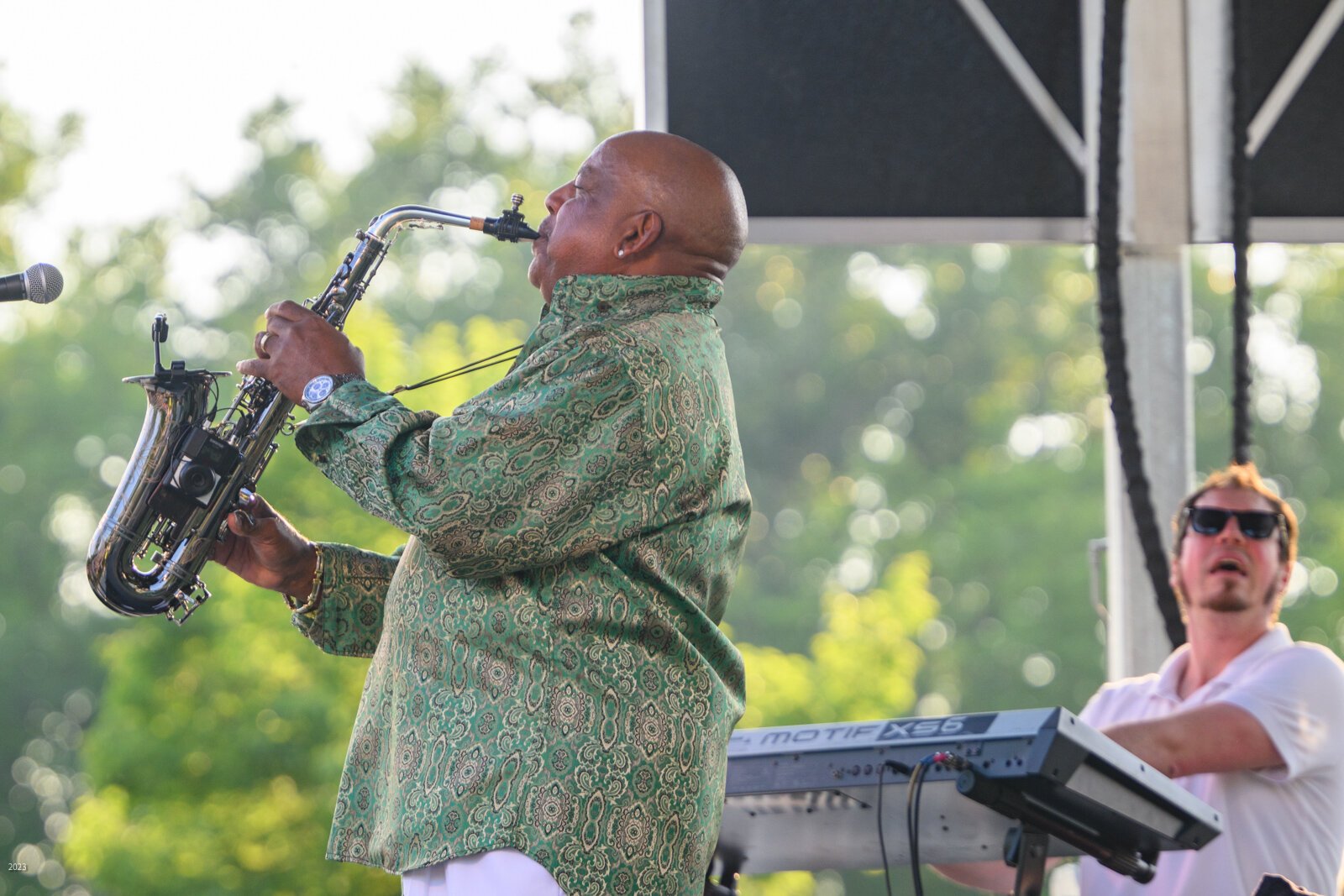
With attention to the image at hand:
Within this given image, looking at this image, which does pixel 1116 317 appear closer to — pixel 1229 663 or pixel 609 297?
pixel 1229 663

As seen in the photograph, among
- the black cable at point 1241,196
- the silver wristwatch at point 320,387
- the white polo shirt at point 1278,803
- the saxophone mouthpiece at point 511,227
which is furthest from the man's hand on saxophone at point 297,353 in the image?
the black cable at point 1241,196

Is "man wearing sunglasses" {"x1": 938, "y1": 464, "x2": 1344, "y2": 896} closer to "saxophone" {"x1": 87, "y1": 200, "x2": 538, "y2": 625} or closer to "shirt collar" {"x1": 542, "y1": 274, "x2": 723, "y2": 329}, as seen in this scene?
"shirt collar" {"x1": 542, "y1": 274, "x2": 723, "y2": 329}

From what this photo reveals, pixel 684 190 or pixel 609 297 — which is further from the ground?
pixel 684 190

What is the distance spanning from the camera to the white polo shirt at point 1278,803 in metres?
3.56

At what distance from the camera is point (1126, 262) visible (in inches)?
171

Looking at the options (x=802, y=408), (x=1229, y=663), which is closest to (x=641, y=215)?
(x=1229, y=663)

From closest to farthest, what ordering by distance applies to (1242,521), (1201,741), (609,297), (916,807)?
(609,297), (916,807), (1201,741), (1242,521)

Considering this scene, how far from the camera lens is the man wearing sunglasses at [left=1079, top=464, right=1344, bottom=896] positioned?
354 cm

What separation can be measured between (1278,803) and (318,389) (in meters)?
2.29

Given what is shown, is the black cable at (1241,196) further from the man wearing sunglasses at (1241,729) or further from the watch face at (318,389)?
the watch face at (318,389)

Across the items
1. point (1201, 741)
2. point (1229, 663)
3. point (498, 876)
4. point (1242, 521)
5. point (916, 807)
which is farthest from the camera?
point (1242, 521)

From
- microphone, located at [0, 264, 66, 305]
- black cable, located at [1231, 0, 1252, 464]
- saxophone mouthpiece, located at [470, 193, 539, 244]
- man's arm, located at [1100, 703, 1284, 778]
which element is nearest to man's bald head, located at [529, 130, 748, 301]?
saxophone mouthpiece, located at [470, 193, 539, 244]

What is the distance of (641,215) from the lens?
2627mm

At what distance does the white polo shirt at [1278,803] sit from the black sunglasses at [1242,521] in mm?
349
